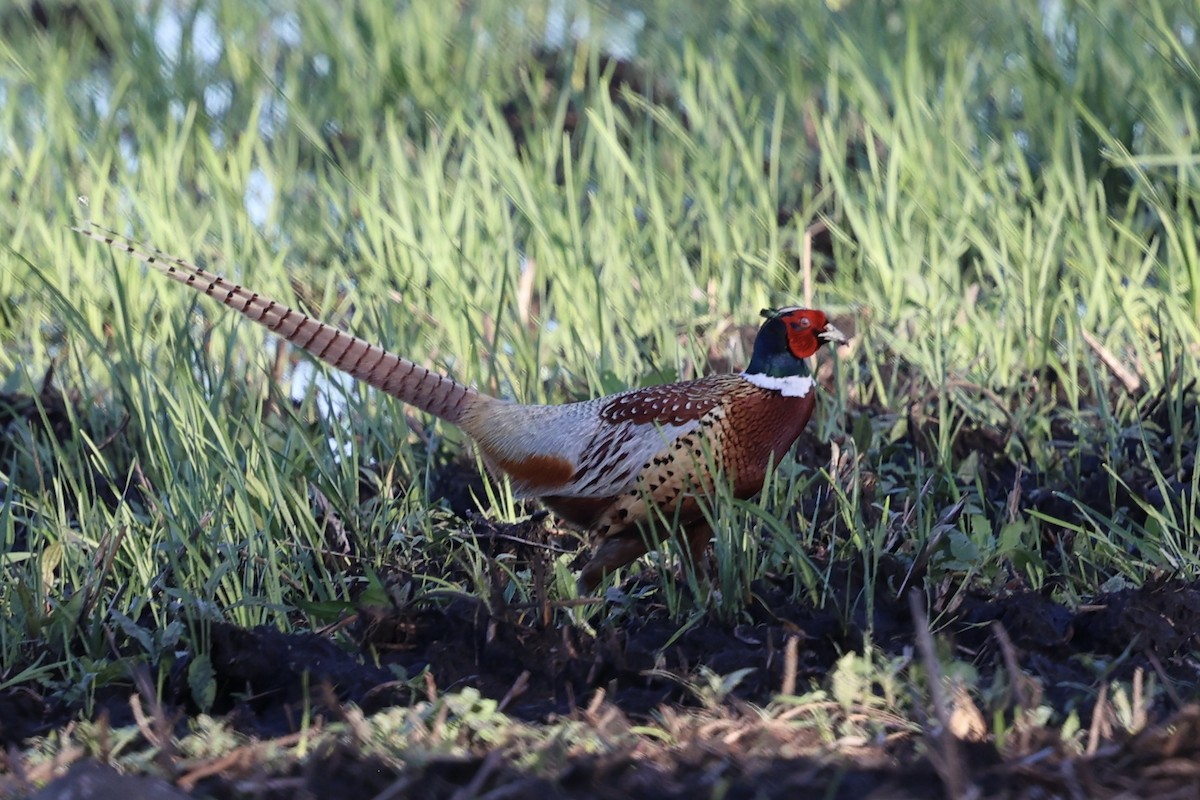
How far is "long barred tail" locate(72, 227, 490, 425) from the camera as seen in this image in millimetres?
3539

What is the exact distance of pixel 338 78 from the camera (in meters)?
6.59

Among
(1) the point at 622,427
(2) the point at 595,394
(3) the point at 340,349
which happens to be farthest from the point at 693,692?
(2) the point at 595,394

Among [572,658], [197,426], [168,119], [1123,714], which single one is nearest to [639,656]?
[572,658]

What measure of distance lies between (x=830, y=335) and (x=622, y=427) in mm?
549

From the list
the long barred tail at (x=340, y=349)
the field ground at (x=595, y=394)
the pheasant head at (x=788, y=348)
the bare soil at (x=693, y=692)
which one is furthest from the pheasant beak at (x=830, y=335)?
the long barred tail at (x=340, y=349)

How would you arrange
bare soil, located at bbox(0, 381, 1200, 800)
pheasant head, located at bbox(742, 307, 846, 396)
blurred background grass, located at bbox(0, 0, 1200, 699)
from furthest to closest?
pheasant head, located at bbox(742, 307, 846, 396) → blurred background grass, located at bbox(0, 0, 1200, 699) → bare soil, located at bbox(0, 381, 1200, 800)

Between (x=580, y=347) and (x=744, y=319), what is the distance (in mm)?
758

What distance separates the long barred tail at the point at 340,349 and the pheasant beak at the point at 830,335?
819 millimetres

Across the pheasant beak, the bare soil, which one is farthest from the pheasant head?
the bare soil

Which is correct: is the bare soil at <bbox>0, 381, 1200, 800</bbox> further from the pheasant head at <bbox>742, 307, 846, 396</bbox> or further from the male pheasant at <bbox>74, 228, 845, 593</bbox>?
the pheasant head at <bbox>742, 307, 846, 396</bbox>

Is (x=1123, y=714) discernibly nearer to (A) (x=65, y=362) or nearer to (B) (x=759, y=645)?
(B) (x=759, y=645)

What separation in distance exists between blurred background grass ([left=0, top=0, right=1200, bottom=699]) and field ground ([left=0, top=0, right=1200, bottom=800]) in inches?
0.9

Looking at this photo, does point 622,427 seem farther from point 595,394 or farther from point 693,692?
point 693,692

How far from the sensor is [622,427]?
141 inches
